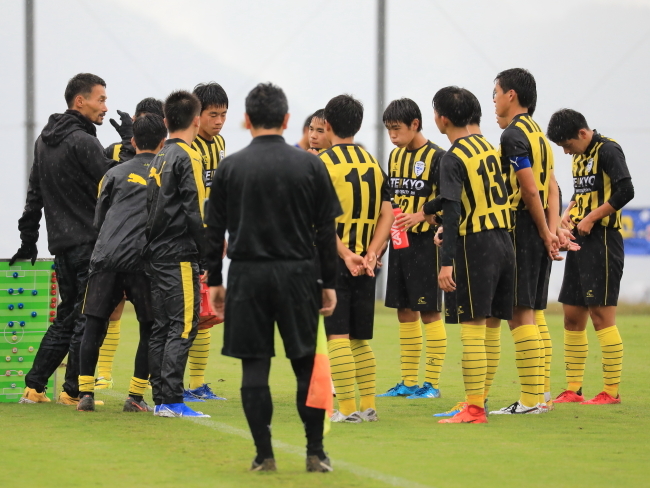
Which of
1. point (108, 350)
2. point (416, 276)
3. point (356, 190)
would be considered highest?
point (356, 190)

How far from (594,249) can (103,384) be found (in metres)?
4.12

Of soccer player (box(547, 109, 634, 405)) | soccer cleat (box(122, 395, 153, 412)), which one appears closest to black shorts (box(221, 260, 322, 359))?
soccer cleat (box(122, 395, 153, 412))

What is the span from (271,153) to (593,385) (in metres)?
5.00

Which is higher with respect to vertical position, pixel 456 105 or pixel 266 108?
pixel 456 105

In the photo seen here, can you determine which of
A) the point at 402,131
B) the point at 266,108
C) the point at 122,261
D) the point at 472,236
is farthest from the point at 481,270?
the point at 122,261

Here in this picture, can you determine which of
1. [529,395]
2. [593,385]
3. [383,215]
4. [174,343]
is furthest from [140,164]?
[593,385]

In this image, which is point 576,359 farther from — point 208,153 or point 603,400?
point 208,153

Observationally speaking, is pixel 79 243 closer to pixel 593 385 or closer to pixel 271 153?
pixel 271 153

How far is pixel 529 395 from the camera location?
6746mm

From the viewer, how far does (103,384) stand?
832 cm

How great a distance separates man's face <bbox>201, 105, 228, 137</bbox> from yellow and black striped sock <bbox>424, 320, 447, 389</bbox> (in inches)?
92.4

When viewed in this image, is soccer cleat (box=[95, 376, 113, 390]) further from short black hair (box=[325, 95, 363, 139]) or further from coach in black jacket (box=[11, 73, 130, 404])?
short black hair (box=[325, 95, 363, 139])

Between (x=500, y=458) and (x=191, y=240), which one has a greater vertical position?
(x=191, y=240)

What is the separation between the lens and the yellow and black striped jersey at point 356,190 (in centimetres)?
626
